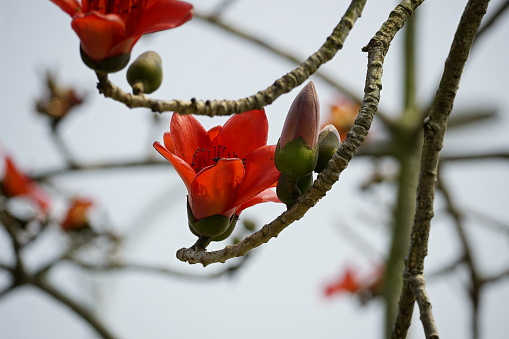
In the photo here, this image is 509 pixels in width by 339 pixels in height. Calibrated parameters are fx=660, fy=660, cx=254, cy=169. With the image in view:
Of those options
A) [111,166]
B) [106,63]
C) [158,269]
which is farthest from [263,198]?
[111,166]

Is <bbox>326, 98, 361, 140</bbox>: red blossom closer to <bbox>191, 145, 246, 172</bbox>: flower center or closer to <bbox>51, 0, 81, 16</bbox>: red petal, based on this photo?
<bbox>191, 145, 246, 172</bbox>: flower center

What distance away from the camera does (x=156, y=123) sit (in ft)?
8.20

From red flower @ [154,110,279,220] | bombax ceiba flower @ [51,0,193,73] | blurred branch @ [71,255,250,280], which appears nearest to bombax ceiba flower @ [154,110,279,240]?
red flower @ [154,110,279,220]

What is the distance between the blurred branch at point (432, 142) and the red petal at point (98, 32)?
0.38m

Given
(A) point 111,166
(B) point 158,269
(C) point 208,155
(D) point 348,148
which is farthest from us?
(A) point 111,166

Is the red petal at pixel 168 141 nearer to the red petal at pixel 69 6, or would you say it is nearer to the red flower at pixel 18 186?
the red petal at pixel 69 6

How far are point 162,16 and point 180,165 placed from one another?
178mm

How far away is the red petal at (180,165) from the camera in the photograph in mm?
778

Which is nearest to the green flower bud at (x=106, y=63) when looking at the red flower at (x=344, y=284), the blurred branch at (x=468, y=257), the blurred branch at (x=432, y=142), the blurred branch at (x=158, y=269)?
the blurred branch at (x=432, y=142)

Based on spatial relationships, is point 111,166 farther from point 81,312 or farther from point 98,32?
point 98,32

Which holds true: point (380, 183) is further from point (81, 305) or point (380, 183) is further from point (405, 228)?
point (81, 305)

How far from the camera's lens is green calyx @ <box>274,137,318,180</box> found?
30.3 inches

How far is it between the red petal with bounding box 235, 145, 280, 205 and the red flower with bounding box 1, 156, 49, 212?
1.77 meters

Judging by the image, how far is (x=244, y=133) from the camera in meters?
0.87
